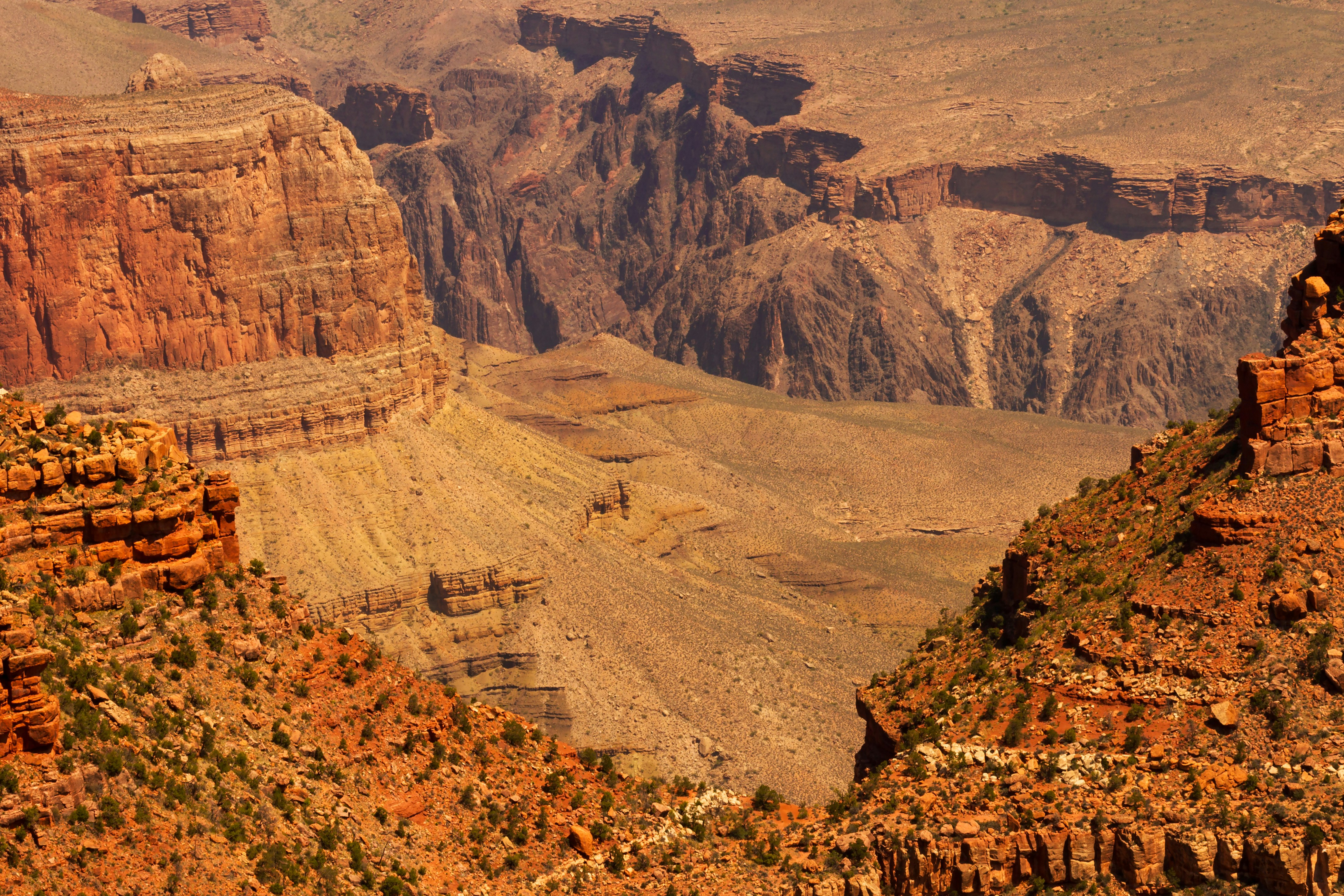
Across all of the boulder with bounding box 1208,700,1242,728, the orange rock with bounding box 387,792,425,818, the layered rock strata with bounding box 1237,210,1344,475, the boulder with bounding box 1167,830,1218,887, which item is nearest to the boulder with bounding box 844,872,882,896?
the boulder with bounding box 1167,830,1218,887

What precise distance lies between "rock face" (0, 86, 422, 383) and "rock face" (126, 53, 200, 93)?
5227 mm

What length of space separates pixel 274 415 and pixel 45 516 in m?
70.4

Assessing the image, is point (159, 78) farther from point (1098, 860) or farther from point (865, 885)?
point (1098, 860)

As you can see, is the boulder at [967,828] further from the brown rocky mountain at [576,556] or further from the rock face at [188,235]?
the rock face at [188,235]

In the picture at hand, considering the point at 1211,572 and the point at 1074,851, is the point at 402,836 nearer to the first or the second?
the point at 1074,851

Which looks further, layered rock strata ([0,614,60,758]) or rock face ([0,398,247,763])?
rock face ([0,398,247,763])

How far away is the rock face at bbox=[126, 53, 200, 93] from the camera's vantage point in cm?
11756

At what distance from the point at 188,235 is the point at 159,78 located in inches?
563

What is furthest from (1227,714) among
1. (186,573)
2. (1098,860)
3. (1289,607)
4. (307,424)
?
(307,424)

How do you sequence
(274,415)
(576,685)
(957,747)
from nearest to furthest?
(957,747), (576,685), (274,415)

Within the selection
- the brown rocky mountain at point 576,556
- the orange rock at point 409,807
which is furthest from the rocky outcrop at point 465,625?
the orange rock at point 409,807

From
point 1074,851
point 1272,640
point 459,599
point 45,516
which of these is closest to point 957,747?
point 1074,851

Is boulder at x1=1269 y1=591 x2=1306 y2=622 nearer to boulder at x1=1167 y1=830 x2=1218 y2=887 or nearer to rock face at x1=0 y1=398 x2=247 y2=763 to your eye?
boulder at x1=1167 y1=830 x2=1218 y2=887

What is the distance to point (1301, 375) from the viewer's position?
135 feet
